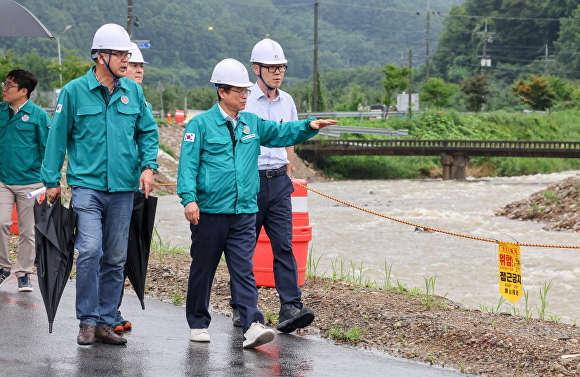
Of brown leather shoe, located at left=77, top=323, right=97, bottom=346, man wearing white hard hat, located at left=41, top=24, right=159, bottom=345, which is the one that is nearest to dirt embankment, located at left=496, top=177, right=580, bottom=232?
man wearing white hard hat, located at left=41, top=24, right=159, bottom=345

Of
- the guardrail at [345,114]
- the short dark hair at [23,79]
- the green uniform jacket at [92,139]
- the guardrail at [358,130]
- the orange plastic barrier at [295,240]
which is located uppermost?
the short dark hair at [23,79]

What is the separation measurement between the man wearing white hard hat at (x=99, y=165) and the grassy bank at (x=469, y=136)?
36304 millimetres

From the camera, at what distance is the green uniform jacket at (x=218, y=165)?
19.6ft

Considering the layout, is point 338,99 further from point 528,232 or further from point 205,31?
point 205,31

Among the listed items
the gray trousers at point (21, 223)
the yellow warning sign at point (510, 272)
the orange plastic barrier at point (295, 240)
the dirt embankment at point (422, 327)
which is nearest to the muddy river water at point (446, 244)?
the yellow warning sign at point (510, 272)

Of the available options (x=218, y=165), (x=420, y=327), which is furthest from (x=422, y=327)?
(x=218, y=165)

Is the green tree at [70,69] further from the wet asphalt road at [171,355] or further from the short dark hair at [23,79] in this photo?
the wet asphalt road at [171,355]

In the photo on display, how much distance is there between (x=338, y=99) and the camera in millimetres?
79625

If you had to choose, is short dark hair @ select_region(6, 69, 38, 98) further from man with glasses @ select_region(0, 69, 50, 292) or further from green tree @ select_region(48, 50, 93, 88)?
green tree @ select_region(48, 50, 93, 88)

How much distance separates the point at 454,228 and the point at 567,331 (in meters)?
15.3

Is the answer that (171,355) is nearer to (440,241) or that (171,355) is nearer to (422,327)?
(422,327)

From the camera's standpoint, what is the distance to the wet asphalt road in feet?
17.6

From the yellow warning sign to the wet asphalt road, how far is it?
204cm

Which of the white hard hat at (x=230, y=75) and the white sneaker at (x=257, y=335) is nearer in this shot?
the white sneaker at (x=257, y=335)
